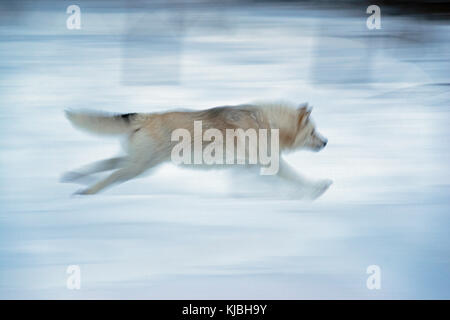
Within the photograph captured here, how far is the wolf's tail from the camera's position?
83.9 inches

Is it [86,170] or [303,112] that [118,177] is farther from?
[303,112]

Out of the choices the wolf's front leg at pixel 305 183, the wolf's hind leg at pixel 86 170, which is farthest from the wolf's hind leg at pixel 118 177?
the wolf's front leg at pixel 305 183

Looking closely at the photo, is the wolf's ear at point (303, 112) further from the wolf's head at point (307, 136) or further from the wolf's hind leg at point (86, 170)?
the wolf's hind leg at point (86, 170)

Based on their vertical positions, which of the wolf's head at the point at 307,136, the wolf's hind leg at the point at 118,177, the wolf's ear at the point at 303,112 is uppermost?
the wolf's ear at the point at 303,112

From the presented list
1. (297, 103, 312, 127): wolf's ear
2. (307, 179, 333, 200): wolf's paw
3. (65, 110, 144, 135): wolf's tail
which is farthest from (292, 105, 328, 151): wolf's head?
(65, 110, 144, 135): wolf's tail

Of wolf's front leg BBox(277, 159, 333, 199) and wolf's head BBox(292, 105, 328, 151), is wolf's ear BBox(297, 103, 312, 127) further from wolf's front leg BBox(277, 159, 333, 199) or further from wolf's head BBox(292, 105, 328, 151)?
wolf's front leg BBox(277, 159, 333, 199)

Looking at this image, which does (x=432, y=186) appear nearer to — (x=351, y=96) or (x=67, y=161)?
(x=351, y=96)

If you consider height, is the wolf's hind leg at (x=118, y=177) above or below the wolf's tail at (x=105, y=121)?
below

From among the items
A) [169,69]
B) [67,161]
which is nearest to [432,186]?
[169,69]

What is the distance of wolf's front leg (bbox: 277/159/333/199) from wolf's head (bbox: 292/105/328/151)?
0.07 metres

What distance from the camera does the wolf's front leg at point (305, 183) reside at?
84.2 inches

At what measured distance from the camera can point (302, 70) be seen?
2.17 m

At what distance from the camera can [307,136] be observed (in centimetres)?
220

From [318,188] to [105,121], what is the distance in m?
0.62
